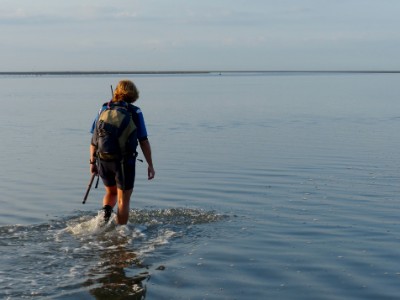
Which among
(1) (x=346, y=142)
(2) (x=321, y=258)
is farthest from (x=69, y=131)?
(2) (x=321, y=258)

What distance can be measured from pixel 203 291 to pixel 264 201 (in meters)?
4.87

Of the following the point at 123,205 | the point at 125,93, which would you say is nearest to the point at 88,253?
the point at 123,205

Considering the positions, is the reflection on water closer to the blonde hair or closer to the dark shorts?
the dark shorts

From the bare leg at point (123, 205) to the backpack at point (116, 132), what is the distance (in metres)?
0.53

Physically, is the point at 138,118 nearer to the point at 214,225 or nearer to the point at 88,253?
the point at 88,253

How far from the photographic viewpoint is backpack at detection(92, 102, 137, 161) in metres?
8.79

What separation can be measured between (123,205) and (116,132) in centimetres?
108

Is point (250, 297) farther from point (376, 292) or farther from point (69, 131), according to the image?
point (69, 131)

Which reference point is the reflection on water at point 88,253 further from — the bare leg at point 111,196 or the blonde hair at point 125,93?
the blonde hair at point 125,93

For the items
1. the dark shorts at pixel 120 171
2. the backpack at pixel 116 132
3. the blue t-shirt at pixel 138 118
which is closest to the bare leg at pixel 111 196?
the dark shorts at pixel 120 171

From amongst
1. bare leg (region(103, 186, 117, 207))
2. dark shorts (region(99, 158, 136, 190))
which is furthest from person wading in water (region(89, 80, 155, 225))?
bare leg (region(103, 186, 117, 207))

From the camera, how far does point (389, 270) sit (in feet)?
24.8

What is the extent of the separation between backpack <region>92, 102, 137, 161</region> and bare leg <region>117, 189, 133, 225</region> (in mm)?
526

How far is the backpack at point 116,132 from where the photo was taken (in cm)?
879
